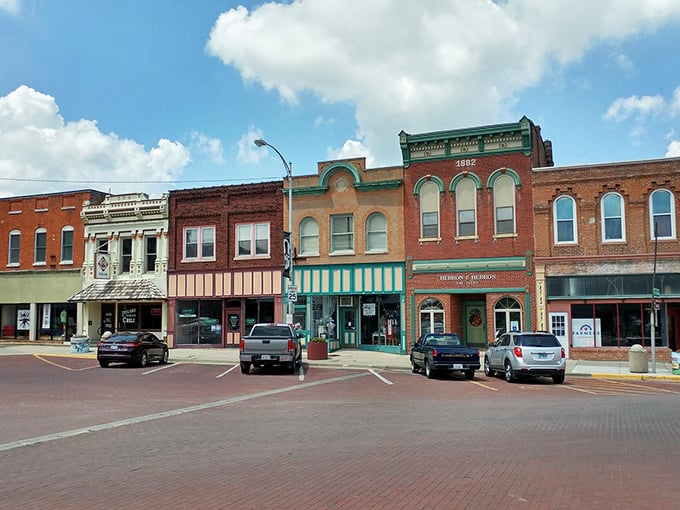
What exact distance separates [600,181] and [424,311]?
957 centimetres

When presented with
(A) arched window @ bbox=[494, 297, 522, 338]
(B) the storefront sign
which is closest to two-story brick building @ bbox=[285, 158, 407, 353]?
(B) the storefront sign

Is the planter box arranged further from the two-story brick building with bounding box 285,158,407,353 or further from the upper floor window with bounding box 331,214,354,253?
the upper floor window with bounding box 331,214,354,253

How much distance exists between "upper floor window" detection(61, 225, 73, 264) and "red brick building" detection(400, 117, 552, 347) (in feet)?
67.0

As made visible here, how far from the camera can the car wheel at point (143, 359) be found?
2517cm

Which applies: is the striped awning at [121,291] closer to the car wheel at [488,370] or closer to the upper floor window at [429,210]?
the upper floor window at [429,210]

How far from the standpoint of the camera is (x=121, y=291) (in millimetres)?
35406

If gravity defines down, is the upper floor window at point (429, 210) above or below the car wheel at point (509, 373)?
above

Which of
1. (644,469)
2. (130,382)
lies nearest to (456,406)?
(644,469)

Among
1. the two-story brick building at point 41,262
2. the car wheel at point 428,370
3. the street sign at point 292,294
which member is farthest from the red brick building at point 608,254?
the two-story brick building at point 41,262

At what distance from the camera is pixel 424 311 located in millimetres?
30141

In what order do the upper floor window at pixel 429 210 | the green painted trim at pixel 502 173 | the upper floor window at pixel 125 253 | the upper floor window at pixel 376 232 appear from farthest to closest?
the upper floor window at pixel 125 253
the upper floor window at pixel 376 232
the upper floor window at pixel 429 210
the green painted trim at pixel 502 173

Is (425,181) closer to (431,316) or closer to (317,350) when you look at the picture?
(431,316)

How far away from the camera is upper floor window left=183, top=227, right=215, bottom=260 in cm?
3488

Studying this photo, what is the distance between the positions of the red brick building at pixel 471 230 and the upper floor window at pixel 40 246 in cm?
2246
